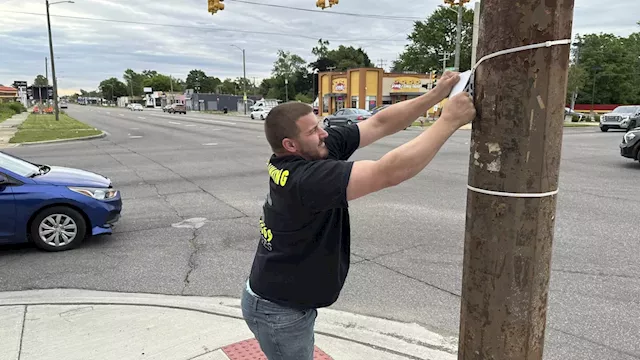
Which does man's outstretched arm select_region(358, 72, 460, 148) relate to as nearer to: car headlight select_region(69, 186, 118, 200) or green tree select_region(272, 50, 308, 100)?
car headlight select_region(69, 186, 118, 200)

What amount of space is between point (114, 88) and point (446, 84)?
196 meters

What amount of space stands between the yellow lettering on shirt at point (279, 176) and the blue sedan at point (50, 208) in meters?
4.84

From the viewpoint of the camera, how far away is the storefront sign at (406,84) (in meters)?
51.0

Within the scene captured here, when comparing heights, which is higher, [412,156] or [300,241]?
[412,156]

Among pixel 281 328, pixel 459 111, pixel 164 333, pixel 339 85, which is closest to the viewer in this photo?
pixel 459 111

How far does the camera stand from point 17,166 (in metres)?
6.14

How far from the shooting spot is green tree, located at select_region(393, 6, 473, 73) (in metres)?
78.6

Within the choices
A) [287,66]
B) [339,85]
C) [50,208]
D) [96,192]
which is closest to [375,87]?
[339,85]

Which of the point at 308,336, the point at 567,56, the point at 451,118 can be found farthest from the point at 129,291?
the point at 567,56

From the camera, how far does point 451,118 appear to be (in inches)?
68.5

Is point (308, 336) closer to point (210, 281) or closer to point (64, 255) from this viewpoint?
point (210, 281)

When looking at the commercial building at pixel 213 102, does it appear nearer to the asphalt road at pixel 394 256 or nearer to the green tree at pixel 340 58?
the green tree at pixel 340 58

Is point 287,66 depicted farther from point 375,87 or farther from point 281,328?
point 281,328

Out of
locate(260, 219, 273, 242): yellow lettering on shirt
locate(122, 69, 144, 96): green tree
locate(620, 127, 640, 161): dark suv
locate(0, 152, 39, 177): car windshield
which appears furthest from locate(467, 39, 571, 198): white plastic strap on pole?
locate(122, 69, 144, 96): green tree
